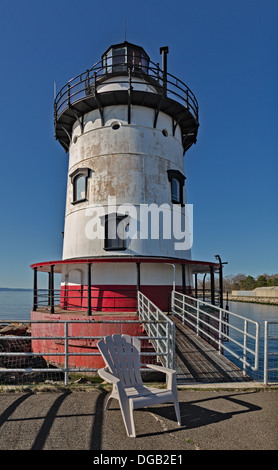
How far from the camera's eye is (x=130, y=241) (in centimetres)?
1484

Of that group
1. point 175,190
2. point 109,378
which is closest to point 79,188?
point 175,190

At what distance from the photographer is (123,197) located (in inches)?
595

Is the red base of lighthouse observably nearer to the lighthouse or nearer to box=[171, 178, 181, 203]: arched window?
the lighthouse

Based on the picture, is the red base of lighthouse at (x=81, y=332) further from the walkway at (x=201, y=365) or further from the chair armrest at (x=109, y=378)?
the chair armrest at (x=109, y=378)

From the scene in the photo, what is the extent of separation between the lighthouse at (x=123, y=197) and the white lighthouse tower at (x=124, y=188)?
0.15 ft

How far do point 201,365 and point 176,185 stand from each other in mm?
10861

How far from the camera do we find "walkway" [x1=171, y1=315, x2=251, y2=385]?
260 inches

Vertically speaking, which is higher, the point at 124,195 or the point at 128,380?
the point at 124,195

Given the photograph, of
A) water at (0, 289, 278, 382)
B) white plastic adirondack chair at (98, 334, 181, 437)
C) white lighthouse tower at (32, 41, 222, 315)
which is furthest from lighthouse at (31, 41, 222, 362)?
white plastic adirondack chair at (98, 334, 181, 437)

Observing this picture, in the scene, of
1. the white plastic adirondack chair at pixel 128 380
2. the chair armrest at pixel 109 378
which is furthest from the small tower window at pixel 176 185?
the chair armrest at pixel 109 378

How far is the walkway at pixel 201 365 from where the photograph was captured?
6.59 metres

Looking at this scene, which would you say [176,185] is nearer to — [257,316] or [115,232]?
[115,232]
